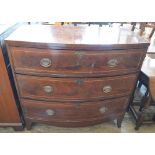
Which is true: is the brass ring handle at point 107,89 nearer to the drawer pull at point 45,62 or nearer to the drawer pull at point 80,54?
the drawer pull at point 80,54

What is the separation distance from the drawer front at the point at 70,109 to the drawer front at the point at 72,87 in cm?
7

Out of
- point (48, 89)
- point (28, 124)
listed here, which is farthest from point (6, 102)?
point (48, 89)

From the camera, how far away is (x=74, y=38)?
1150 mm

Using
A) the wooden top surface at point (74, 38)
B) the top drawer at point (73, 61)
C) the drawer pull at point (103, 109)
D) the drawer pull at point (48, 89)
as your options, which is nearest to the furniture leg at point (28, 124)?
the drawer pull at point (48, 89)

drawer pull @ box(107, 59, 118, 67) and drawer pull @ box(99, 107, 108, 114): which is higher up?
drawer pull @ box(107, 59, 118, 67)

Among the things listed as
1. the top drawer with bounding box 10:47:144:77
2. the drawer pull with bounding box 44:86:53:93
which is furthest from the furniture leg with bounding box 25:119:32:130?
the top drawer with bounding box 10:47:144:77

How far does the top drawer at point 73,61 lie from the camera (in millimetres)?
1093

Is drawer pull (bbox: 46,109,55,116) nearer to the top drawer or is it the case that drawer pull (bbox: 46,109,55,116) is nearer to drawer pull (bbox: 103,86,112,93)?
the top drawer

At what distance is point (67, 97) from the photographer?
1.32m

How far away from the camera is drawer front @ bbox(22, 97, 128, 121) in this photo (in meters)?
1.38
